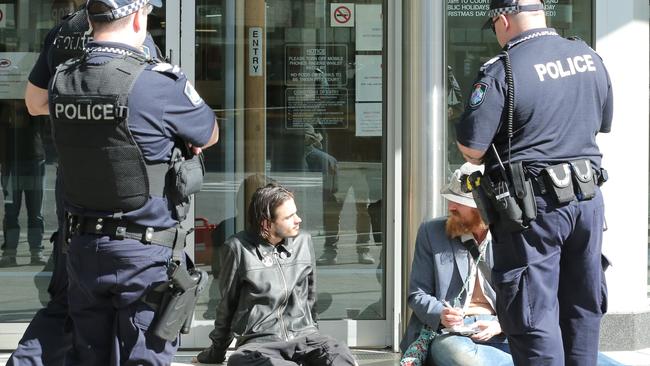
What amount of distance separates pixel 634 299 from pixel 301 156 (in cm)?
210

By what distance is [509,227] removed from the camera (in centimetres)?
416

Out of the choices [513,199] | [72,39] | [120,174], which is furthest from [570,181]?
[72,39]

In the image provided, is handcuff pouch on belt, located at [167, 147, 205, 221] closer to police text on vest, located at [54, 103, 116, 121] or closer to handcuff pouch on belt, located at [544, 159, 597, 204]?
police text on vest, located at [54, 103, 116, 121]

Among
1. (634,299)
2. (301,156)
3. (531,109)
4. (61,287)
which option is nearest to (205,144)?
(61,287)

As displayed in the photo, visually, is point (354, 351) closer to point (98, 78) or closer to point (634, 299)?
point (634, 299)

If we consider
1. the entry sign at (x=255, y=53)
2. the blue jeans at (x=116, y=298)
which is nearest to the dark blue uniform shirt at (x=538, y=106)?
the blue jeans at (x=116, y=298)

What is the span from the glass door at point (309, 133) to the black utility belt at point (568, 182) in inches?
96.1

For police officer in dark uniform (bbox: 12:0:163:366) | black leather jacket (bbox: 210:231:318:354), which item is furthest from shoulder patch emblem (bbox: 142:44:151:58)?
black leather jacket (bbox: 210:231:318:354)

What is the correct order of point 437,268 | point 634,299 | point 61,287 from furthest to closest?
1. point 634,299
2. point 437,268
3. point 61,287

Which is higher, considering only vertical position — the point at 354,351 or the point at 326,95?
the point at 326,95

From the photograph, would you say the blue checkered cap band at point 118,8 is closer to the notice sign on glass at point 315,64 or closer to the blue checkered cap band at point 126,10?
the blue checkered cap band at point 126,10

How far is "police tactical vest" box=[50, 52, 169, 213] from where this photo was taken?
3.85 metres

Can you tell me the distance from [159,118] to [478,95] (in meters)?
1.18

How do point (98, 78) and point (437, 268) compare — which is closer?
point (98, 78)
